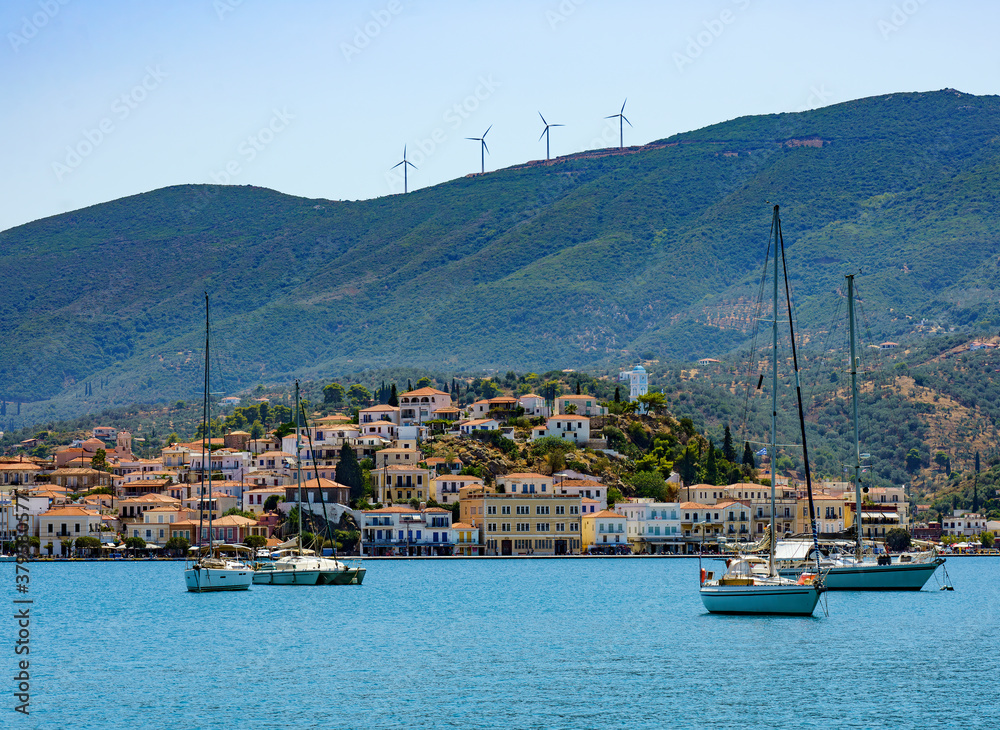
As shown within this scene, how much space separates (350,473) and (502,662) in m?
88.1

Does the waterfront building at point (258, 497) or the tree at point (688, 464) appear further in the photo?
the tree at point (688, 464)

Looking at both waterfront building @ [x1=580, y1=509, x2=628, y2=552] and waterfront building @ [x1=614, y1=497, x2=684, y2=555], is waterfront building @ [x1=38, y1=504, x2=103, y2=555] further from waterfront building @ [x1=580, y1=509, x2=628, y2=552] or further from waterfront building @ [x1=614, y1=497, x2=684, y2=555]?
waterfront building @ [x1=614, y1=497, x2=684, y2=555]

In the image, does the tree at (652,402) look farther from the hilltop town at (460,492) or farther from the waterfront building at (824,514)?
the waterfront building at (824,514)

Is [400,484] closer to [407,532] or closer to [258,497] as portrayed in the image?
[407,532]

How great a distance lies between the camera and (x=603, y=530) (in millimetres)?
130750

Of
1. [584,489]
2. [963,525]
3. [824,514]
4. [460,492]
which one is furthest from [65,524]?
[963,525]

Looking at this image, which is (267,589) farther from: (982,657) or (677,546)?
(677,546)

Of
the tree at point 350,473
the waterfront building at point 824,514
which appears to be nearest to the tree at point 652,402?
the waterfront building at point 824,514

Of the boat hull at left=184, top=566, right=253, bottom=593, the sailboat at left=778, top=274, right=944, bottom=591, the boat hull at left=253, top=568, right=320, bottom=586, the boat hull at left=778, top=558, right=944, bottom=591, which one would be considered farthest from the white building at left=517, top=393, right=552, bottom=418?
the boat hull at left=778, top=558, right=944, bottom=591

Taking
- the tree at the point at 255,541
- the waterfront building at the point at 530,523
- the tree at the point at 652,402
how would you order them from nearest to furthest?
the tree at the point at 255,541 → the waterfront building at the point at 530,523 → the tree at the point at 652,402

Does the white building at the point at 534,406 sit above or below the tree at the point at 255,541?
above

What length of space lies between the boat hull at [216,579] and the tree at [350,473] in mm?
50072

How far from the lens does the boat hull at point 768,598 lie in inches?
2143

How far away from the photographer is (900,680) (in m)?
42.5
